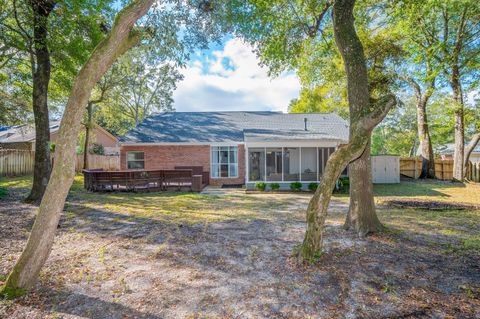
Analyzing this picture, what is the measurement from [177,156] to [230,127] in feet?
14.5

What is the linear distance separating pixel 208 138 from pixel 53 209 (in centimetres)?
1392

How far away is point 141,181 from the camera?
1309 cm

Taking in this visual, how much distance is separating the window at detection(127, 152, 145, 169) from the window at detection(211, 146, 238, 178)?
15.2 ft

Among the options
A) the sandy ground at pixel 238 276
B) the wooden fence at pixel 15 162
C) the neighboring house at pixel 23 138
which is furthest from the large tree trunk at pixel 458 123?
the neighboring house at pixel 23 138

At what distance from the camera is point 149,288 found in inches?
142

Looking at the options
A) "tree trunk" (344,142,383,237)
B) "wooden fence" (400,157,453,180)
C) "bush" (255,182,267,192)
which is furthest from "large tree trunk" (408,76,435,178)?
"tree trunk" (344,142,383,237)

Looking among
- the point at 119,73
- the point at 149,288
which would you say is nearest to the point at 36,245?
the point at 149,288

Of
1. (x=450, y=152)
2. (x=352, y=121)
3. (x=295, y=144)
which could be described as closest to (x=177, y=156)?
(x=295, y=144)

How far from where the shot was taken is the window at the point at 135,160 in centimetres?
1698

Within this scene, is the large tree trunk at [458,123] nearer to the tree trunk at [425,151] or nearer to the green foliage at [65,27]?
the tree trunk at [425,151]

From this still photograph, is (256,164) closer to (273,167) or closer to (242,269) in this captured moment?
(273,167)

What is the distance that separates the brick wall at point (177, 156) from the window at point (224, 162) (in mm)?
271

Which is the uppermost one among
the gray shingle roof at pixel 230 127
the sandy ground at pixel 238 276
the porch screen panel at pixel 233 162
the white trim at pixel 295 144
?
the gray shingle roof at pixel 230 127

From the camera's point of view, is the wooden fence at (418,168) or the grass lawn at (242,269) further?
the wooden fence at (418,168)
